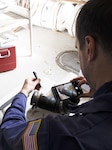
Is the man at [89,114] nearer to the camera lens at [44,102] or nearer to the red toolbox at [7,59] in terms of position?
the camera lens at [44,102]

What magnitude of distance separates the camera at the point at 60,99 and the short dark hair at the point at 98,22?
43 centimetres

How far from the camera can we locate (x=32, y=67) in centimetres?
156

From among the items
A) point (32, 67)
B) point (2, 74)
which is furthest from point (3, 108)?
point (32, 67)

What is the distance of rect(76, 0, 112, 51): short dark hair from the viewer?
62cm

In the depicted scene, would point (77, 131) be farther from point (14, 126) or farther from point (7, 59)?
point (7, 59)

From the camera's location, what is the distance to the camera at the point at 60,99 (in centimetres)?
107

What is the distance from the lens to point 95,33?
0.65 metres

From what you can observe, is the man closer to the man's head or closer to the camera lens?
the man's head

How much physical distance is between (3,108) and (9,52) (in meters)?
0.49

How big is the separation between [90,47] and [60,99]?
50cm

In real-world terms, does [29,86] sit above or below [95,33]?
below

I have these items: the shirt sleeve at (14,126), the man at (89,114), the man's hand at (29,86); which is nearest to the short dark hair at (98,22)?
the man at (89,114)

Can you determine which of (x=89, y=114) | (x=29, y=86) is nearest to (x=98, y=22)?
(x=89, y=114)

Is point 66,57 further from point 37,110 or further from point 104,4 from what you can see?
point 104,4
